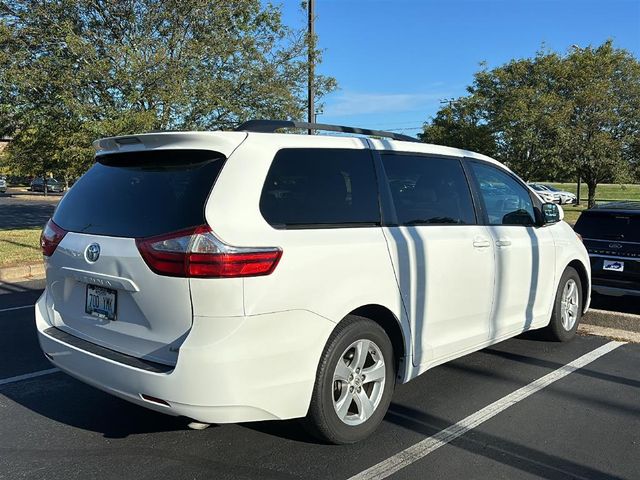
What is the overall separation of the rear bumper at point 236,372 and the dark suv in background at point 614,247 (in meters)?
4.72

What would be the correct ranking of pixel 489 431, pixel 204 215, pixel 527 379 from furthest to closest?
pixel 527 379 < pixel 489 431 < pixel 204 215

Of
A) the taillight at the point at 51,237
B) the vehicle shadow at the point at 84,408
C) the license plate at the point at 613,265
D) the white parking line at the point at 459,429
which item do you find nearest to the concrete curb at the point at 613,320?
the license plate at the point at 613,265

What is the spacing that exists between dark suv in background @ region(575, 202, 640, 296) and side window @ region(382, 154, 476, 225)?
3.03 meters

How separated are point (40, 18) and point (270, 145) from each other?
36.6 feet

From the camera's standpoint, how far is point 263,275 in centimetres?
287

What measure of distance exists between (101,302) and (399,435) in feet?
6.53

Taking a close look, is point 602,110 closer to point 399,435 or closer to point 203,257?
point 399,435

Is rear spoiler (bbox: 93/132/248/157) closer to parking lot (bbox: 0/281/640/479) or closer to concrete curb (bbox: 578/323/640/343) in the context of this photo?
parking lot (bbox: 0/281/640/479)

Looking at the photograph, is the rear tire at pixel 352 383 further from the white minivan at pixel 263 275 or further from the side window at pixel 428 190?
the side window at pixel 428 190

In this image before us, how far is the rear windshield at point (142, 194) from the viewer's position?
2.98 metres

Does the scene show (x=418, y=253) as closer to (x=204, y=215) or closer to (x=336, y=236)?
(x=336, y=236)

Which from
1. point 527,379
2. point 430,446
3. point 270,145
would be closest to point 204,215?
point 270,145

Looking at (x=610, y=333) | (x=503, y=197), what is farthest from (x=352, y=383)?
(x=610, y=333)

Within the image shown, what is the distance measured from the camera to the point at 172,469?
3150mm
